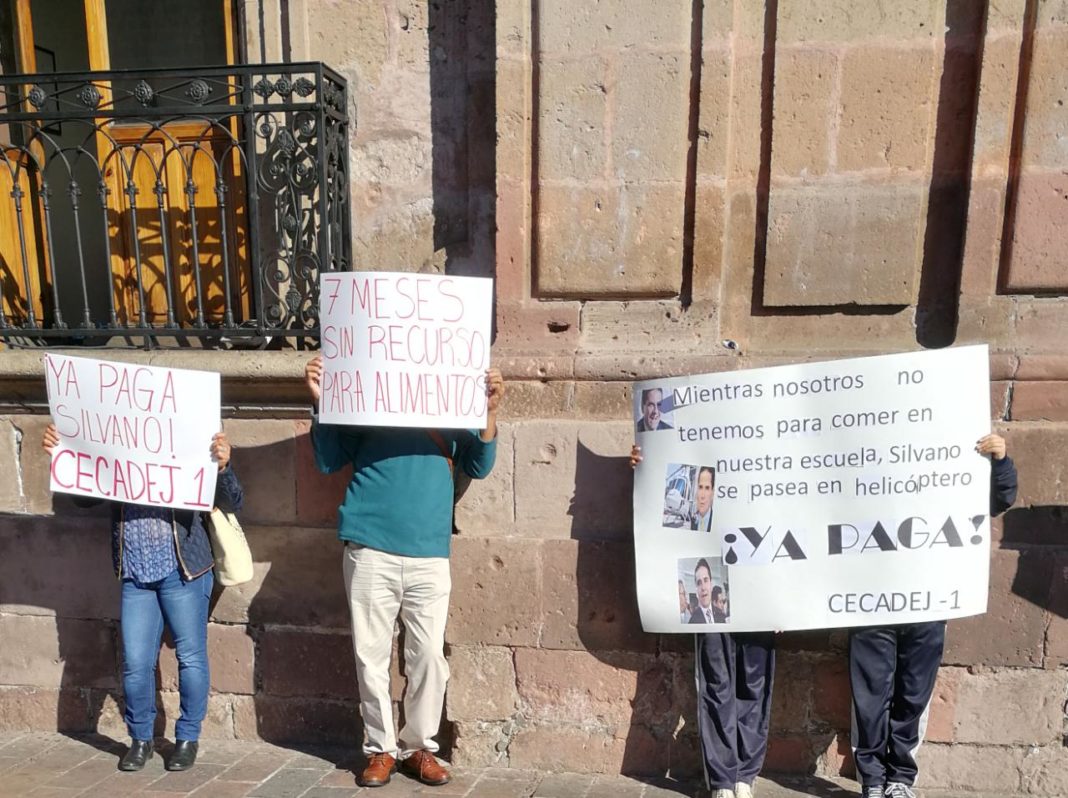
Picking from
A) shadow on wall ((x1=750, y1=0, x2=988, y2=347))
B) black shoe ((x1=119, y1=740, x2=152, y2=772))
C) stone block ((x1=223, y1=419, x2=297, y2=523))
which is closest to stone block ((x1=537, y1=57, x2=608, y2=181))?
shadow on wall ((x1=750, y1=0, x2=988, y2=347))

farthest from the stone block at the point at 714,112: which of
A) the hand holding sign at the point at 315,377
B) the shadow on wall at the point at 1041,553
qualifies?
the shadow on wall at the point at 1041,553

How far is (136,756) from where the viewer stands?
349cm

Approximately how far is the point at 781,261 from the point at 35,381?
139 inches

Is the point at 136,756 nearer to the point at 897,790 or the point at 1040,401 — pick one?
the point at 897,790

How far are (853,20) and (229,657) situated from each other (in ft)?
13.3

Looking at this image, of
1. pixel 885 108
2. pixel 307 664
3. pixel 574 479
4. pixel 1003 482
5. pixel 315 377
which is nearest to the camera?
pixel 1003 482

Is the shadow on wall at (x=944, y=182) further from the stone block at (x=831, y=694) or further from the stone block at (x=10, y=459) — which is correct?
the stone block at (x=10, y=459)

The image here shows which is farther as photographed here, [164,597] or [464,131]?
[464,131]

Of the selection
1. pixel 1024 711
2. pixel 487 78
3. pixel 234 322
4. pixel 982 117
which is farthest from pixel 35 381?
pixel 1024 711

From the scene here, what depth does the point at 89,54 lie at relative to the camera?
407cm

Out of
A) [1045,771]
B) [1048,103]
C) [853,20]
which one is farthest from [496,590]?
[1048,103]

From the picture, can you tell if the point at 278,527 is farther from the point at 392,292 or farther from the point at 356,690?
the point at 392,292

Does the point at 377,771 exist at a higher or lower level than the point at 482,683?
lower

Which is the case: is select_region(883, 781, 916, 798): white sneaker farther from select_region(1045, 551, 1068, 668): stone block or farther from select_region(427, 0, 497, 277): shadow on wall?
select_region(427, 0, 497, 277): shadow on wall
